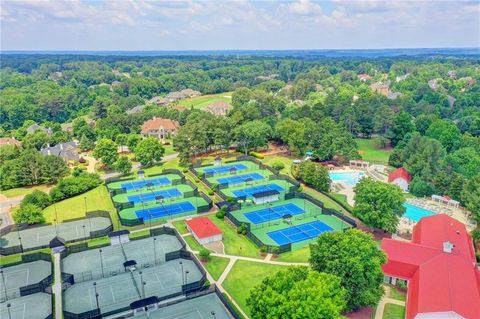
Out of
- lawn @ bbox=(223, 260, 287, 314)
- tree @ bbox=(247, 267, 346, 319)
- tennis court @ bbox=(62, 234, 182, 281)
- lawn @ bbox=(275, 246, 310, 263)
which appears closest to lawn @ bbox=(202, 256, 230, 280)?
lawn @ bbox=(223, 260, 287, 314)

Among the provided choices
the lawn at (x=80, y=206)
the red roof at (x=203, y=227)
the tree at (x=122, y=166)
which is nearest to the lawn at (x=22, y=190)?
the lawn at (x=80, y=206)

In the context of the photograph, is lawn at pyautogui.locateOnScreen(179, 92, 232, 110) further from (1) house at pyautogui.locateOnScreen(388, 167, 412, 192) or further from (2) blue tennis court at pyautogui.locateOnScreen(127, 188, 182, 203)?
(1) house at pyautogui.locateOnScreen(388, 167, 412, 192)

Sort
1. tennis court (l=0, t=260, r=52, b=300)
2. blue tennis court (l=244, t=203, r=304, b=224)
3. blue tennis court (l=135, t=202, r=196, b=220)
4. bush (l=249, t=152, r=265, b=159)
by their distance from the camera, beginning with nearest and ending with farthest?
tennis court (l=0, t=260, r=52, b=300)
blue tennis court (l=244, t=203, r=304, b=224)
blue tennis court (l=135, t=202, r=196, b=220)
bush (l=249, t=152, r=265, b=159)

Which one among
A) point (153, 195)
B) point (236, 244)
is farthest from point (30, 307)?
point (153, 195)

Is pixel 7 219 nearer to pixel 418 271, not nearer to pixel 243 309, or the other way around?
pixel 243 309

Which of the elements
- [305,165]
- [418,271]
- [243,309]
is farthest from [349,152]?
[243,309]

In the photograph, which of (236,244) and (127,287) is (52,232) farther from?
(236,244)
